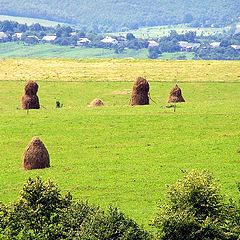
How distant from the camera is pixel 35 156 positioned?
2163 inches

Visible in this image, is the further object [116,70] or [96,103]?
[116,70]

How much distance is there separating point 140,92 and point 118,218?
39.7 metres

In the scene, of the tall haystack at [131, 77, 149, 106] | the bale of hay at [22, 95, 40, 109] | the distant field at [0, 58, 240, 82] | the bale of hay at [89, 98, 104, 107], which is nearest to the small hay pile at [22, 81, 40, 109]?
the bale of hay at [22, 95, 40, 109]

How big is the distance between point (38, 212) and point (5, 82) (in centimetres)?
5638

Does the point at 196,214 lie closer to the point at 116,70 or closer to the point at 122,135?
the point at 122,135

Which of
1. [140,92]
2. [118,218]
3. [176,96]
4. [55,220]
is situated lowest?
[176,96]

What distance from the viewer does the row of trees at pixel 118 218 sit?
37750mm

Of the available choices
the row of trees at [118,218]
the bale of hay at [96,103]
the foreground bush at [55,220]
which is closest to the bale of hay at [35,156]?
the foreground bush at [55,220]

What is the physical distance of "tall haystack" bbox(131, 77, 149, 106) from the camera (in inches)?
3029

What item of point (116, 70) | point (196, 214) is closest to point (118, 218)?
point (196, 214)

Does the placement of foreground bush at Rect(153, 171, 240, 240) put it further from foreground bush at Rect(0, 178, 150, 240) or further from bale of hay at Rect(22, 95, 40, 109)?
bale of hay at Rect(22, 95, 40, 109)

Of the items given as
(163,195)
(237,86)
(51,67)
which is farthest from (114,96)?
(163,195)

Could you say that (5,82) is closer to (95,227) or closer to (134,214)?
(134,214)

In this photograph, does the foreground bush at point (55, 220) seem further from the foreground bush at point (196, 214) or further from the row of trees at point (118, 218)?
the foreground bush at point (196, 214)
